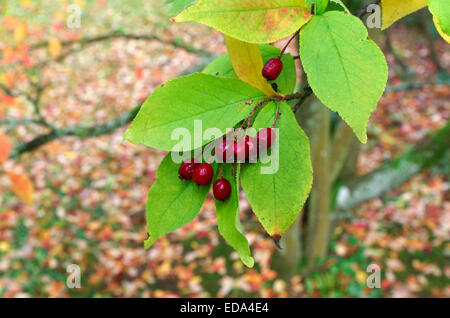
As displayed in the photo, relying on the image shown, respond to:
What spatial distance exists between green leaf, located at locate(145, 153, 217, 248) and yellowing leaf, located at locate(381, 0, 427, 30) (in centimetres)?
35

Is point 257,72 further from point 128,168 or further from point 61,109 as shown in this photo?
point 61,109

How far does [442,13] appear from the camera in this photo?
0.47m

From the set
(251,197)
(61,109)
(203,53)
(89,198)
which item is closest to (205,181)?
(251,197)

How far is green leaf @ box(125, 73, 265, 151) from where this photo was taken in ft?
1.72

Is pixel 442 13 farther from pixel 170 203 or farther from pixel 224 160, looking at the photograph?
pixel 170 203

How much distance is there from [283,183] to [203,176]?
0.37 ft

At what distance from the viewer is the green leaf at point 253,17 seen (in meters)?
0.48

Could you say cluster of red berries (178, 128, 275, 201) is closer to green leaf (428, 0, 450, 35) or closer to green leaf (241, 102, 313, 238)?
green leaf (241, 102, 313, 238)

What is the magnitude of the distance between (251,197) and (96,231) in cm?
407

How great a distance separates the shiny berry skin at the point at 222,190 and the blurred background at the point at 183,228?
5.41ft
